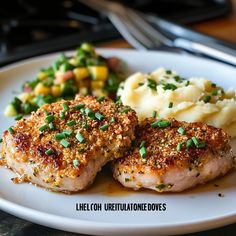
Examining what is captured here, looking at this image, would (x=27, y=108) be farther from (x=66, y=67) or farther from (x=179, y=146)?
(x=179, y=146)

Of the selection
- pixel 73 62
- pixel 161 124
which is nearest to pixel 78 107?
pixel 161 124

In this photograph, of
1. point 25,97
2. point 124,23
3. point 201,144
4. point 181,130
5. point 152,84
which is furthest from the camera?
point 124,23

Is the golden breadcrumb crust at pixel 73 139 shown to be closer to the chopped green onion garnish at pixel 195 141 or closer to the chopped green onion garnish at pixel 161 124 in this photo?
the chopped green onion garnish at pixel 161 124

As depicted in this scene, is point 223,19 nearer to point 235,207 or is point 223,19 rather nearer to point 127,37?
point 127,37

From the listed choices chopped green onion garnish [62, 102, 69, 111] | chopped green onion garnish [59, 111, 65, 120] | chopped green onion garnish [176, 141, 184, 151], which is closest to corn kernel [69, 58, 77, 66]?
chopped green onion garnish [62, 102, 69, 111]

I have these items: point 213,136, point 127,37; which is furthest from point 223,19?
point 213,136

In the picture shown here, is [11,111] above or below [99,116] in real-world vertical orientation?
below

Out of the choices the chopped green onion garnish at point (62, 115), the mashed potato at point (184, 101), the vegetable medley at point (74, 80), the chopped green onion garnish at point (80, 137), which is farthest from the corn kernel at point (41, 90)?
the chopped green onion garnish at point (80, 137)
